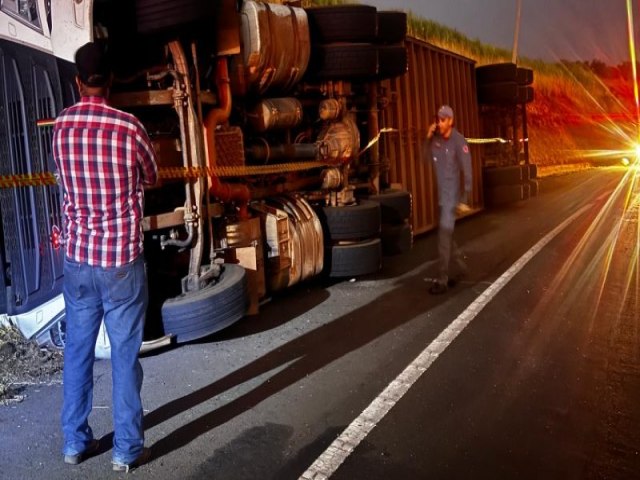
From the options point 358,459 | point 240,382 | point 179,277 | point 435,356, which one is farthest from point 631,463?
point 179,277

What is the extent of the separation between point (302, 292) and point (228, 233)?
5.17 feet

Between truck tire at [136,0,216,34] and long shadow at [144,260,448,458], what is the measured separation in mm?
2425

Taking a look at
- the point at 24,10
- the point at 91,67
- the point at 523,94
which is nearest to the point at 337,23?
the point at 24,10

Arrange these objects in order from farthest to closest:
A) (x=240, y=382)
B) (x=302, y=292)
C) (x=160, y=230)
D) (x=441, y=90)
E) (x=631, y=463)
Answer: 1. (x=441, y=90)
2. (x=302, y=292)
3. (x=160, y=230)
4. (x=240, y=382)
5. (x=631, y=463)

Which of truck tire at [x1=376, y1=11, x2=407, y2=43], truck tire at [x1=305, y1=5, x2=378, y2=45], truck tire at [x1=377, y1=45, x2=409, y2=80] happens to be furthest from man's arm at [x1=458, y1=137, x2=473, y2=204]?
truck tire at [x1=376, y1=11, x2=407, y2=43]

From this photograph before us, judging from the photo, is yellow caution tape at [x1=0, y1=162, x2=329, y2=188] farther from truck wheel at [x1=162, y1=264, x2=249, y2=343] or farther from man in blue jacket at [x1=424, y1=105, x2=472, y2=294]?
man in blue jacket at [x1=424, y1=105, x2=472, y2=294]

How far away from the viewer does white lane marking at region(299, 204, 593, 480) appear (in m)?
3.25

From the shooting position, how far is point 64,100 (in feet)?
15.3

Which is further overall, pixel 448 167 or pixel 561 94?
pixel 561 94

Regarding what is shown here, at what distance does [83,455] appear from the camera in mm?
3357

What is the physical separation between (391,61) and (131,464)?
600 cm

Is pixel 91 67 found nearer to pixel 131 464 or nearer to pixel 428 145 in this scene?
pixel 131 464

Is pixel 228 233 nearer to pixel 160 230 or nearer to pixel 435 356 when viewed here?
pixel 160 230

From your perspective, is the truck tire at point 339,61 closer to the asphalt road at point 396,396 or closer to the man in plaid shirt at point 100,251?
the asphalt road at point 396,396
